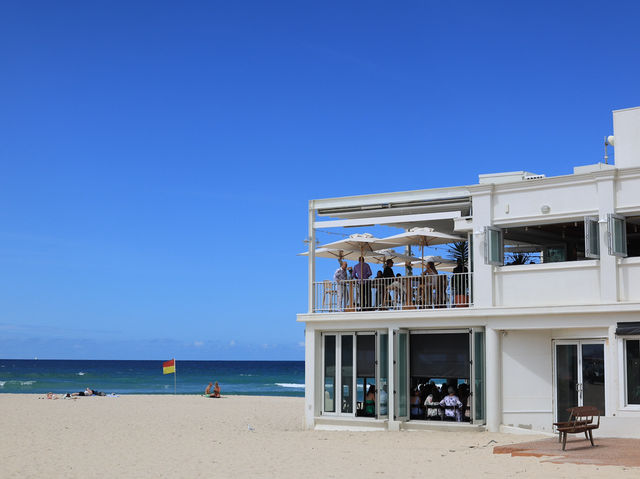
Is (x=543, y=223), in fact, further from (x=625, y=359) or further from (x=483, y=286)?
(x=625, y=359)

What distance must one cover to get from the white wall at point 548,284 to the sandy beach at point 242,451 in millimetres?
2894

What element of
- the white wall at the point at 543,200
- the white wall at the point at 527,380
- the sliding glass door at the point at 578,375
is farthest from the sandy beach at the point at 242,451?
the white wall at the point at 543,200

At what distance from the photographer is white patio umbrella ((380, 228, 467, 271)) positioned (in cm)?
1991

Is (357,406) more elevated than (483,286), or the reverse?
(483,286)

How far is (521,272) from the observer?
742 inches

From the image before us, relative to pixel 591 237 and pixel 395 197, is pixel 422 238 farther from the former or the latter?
pixel 591 237

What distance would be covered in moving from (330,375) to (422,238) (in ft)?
13.2

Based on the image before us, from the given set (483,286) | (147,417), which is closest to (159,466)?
(483,286)

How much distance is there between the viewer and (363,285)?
2112cm

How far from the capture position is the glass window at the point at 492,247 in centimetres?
1903

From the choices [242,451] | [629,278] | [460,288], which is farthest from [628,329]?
[242,451]

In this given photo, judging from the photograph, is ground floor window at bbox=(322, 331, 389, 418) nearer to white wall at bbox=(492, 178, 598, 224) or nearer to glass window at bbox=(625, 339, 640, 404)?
white wall at bbox=(492, 178, 598, 224)

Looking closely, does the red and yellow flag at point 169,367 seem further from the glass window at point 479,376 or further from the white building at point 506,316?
the glass window at point 479,376

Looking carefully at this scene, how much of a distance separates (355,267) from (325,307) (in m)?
1.22
